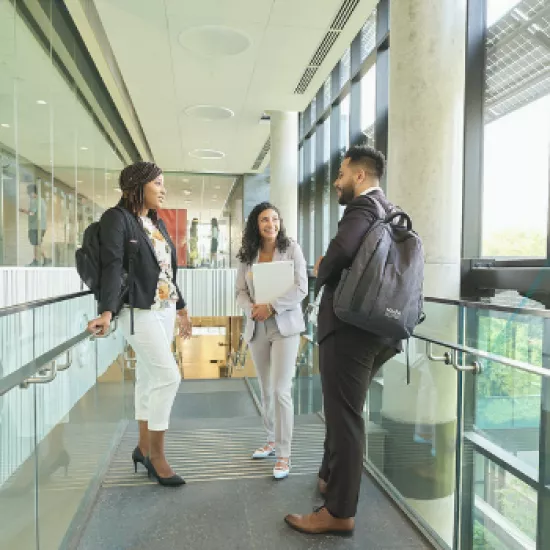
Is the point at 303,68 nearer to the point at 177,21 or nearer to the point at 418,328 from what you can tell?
the point at 177,21

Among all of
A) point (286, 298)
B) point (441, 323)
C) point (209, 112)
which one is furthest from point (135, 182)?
point (209, 112)

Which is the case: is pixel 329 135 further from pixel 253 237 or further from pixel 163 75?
pixel 253 237

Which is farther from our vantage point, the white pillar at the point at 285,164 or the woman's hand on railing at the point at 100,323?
the white pillar at the point at 285,164

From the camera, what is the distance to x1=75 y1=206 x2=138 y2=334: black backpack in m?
2.26

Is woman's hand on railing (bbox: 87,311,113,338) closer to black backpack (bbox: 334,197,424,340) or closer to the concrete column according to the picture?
black backpack (bbox: 334,197,424,340)

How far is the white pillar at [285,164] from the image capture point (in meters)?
8.37

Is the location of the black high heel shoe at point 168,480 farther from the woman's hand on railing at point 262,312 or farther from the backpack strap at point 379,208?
the backpack strap at point 379,208

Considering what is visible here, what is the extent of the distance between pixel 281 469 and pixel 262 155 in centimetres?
987

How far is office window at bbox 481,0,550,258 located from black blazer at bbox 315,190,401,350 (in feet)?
5.42

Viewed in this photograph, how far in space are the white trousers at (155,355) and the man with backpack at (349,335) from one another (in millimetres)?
875

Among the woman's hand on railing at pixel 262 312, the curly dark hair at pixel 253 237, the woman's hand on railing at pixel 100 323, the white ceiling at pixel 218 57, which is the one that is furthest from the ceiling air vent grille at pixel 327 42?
the woman's hand on railing at pixel 100 323

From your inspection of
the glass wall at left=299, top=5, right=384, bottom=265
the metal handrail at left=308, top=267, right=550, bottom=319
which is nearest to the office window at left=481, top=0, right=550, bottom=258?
the metal handrail at left=308, top=267, right=550, bottom=319

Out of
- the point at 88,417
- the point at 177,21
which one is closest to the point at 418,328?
the point at 88,417

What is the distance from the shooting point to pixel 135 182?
2498 mm
